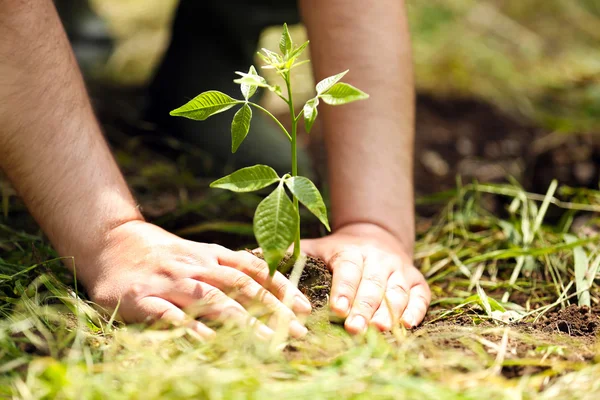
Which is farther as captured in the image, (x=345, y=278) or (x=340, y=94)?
(x=345, y=278)

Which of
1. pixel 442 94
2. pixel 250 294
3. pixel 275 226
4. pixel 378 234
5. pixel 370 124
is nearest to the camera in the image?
pixel 275 226

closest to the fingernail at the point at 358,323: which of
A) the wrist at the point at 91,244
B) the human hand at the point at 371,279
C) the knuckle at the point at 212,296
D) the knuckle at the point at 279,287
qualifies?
the human hand at the point at 371,279

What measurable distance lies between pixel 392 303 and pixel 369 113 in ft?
1.73

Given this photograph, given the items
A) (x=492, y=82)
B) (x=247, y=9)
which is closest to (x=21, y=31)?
Answer: (x=247, y=9)

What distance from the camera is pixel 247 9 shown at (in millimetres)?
2342

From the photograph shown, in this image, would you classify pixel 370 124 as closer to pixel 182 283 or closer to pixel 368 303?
pixel 368 303

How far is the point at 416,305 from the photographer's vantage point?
1.21 metres

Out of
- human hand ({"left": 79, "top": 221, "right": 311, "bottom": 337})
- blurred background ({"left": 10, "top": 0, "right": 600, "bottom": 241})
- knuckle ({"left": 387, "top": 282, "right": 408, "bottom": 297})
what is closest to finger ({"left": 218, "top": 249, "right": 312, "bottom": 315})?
human hand ({"left": 79, "top": 221, "right": 311, "bottom": 337})

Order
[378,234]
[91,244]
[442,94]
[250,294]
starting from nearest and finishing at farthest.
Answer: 1. [250,294]
2. [91,244]
3. [378,234]
4. [442,94]

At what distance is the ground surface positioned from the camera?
2.75 feet

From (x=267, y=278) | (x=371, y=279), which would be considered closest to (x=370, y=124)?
(x=371, y=279)

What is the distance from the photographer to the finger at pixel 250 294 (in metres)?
1.03

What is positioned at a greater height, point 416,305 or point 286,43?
point 286,43

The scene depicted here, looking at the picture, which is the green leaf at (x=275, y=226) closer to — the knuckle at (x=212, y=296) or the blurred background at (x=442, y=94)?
the knuckle at (x=212, y=296)
